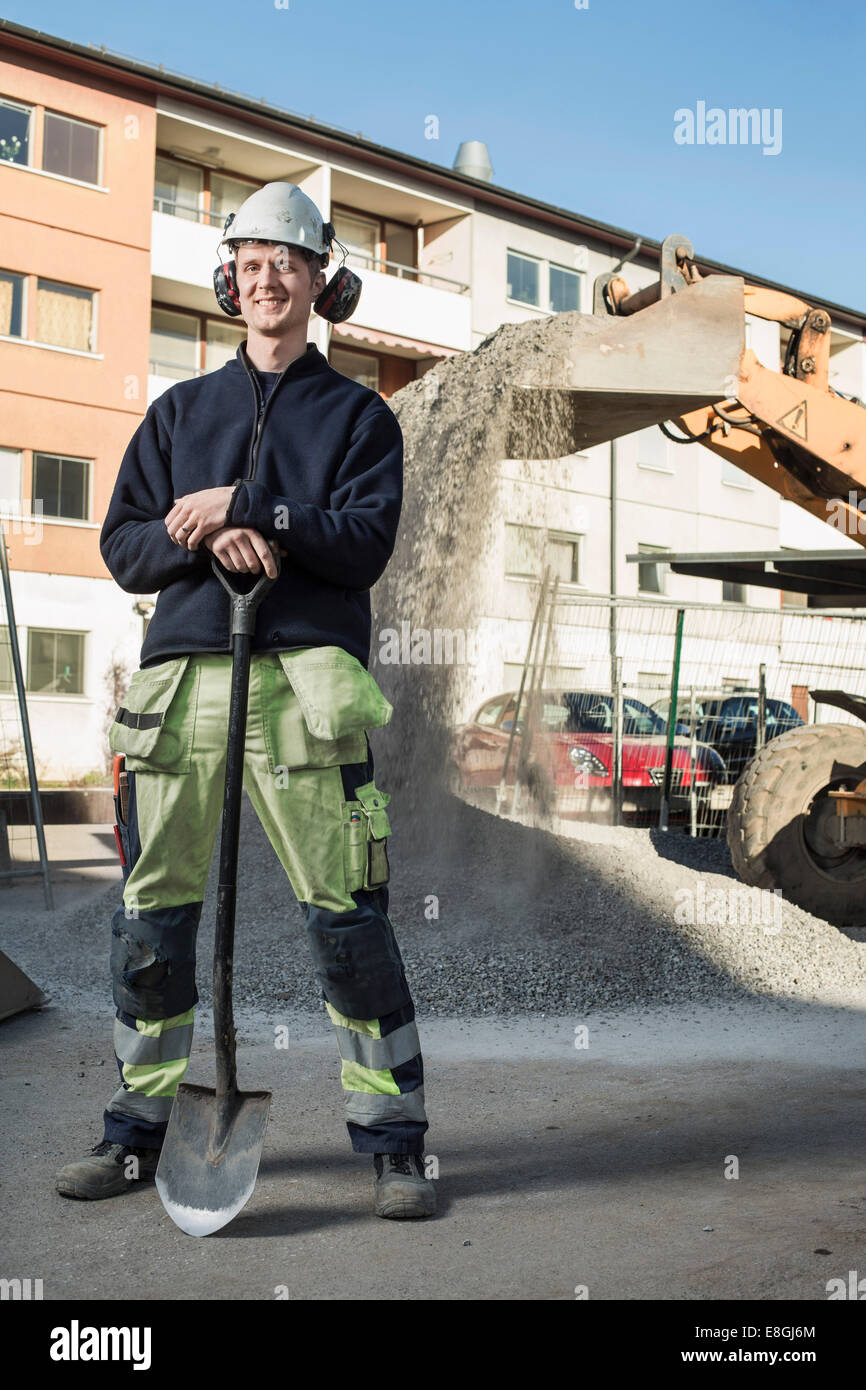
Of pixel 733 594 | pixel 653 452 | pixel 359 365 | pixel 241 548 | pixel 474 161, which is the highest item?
pixel 474 161

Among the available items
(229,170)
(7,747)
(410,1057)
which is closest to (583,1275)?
(410,1057)

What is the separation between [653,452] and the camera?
1116 inches

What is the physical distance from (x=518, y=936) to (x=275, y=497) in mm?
3501

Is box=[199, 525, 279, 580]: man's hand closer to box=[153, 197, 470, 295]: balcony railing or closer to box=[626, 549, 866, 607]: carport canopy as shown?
box=[626, 549, 866, 607]: carport canopy

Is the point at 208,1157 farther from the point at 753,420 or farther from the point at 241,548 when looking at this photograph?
the point at 753,420

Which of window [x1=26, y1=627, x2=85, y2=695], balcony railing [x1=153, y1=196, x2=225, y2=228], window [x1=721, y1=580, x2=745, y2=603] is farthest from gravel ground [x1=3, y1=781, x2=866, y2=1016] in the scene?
window [x1=721, y1=580, x2=745, y2=603]

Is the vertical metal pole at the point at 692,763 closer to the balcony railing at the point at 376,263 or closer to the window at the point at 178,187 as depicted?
the balcony railing at the point at 376,263

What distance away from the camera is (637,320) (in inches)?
213

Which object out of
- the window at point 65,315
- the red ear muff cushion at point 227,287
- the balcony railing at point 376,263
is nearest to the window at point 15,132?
the window at point 65,315

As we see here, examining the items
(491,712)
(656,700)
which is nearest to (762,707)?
(656,700)

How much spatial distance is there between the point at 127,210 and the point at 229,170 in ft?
10.8

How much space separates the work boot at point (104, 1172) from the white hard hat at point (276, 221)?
1973 mm

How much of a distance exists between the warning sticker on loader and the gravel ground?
7.41ft
